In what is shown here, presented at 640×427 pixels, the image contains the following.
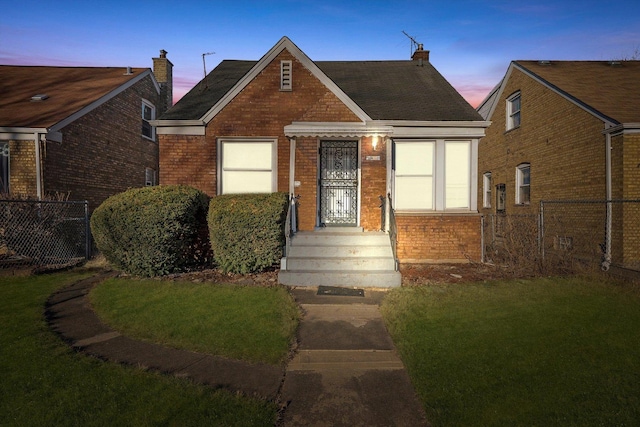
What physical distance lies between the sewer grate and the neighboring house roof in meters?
9.08

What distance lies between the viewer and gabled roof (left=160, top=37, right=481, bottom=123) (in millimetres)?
9758

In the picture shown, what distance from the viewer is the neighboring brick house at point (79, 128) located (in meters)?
11.0

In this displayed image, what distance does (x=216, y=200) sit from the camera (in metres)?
7.88

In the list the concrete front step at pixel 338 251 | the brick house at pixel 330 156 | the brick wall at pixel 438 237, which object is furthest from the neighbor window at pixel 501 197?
the concrete front step at pixel 338 251

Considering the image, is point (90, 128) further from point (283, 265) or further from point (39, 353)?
point (39, 353)

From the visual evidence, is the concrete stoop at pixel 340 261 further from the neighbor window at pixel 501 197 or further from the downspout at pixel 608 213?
the neighbor window at pixel 501 197

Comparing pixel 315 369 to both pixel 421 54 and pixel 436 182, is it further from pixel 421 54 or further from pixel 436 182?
pixel 421 54

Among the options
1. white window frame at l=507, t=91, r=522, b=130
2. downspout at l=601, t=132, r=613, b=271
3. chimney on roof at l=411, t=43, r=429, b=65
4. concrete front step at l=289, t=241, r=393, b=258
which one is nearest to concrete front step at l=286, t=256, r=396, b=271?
concrete front step at l=289, t=241, r=393, b=258

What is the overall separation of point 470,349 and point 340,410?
186 cm

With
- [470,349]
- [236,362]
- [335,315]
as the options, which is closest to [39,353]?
[236,362]

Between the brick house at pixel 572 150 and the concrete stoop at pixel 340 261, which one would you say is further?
the brick house at pixel 572 150

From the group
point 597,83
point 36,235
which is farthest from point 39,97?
point 597,83

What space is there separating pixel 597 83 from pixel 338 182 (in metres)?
10.6

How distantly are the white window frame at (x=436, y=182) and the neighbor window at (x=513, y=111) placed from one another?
690 cm
